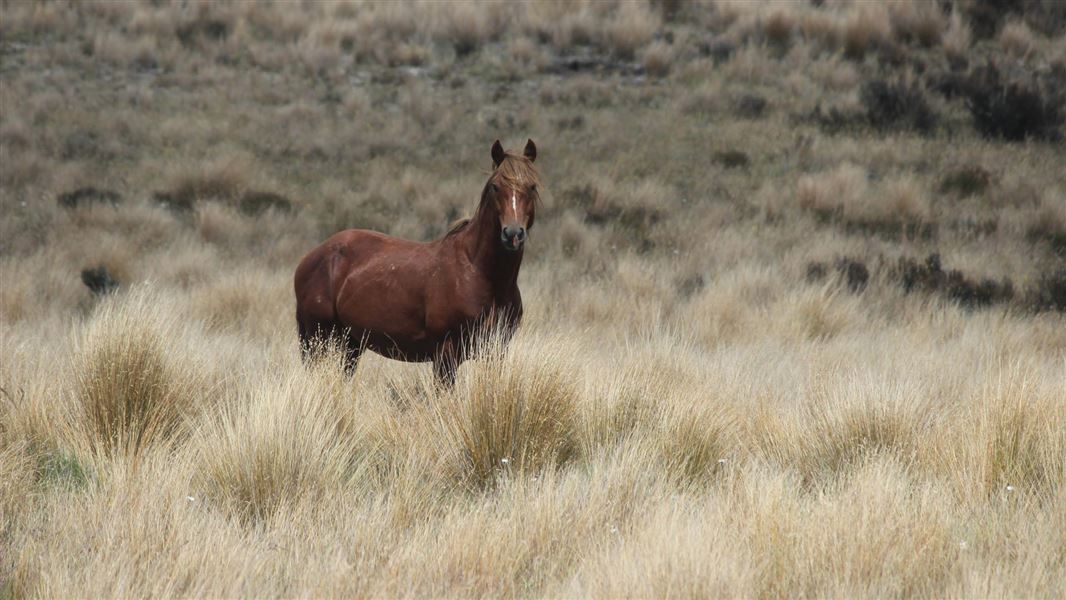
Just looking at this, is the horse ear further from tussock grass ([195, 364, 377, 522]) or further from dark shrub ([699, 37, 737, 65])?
dark shrub ([699, 37, 737, 65])

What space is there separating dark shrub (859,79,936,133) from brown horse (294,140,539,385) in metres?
13.7

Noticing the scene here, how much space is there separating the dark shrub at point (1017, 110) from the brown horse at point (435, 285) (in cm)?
1394

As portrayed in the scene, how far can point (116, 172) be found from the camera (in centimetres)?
1720

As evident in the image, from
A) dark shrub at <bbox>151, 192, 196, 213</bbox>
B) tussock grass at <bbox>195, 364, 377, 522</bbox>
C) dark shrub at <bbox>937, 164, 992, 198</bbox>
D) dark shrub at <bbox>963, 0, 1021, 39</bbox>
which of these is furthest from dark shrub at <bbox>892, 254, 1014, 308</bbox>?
dark shrub at <bbox>963, 0, 1021, 39</bbox>

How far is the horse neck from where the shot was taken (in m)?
6.45

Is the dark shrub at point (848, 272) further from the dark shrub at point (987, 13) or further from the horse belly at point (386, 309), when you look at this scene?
the dark shrub at point (987, 13)

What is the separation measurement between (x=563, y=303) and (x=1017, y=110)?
9886 mm

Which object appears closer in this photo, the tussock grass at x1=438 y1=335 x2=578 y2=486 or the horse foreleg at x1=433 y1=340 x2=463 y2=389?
the tussock grass at x1=438 y1=335 x2=578 y2=486

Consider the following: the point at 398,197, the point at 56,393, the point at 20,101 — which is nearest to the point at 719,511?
the point at 56,393

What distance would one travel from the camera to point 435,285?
6.55 metres

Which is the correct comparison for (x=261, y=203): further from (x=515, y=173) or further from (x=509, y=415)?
(x=509, y=415)

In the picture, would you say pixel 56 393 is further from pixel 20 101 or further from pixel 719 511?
pixel 20 101

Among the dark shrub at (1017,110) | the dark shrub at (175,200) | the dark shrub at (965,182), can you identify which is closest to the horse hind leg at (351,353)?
the dark shrub at (175,200)

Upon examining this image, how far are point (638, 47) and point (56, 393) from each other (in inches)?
675
